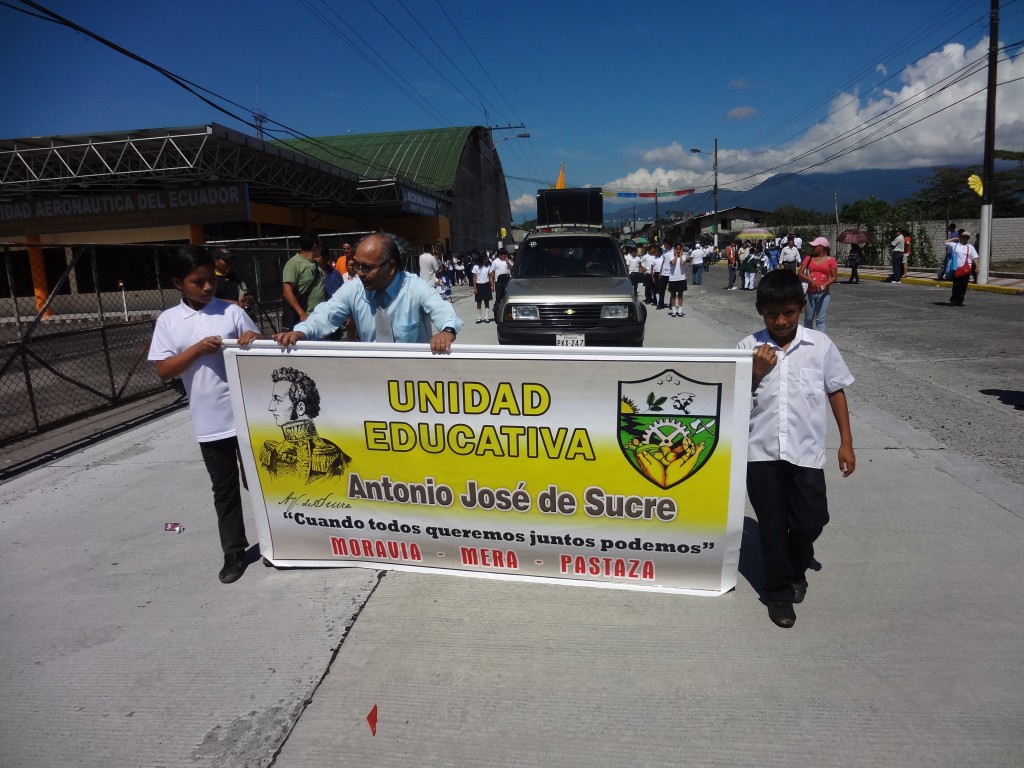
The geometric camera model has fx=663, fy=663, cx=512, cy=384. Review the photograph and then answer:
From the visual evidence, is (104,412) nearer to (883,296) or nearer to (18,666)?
(18,666)

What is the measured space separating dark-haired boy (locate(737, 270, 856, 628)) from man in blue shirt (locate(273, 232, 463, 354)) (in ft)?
5.53

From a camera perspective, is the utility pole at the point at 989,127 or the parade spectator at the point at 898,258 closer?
the utility pole at the point at 989,127

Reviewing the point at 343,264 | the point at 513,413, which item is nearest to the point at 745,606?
the point at 513,413

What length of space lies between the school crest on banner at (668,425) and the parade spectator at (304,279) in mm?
5403

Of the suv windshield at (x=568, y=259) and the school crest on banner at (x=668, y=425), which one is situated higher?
the suv windshield at (x=568, y=259)

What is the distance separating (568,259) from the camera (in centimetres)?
965

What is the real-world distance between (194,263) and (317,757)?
242 cm

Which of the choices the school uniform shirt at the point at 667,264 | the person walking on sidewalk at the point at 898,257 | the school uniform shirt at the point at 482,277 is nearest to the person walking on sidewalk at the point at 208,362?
the school uniform shirt at the point at 482,277

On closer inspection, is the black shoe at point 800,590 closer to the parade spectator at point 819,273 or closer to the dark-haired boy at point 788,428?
the dark-haired boy at point 788,428

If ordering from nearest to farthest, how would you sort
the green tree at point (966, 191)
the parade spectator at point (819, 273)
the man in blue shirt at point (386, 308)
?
the man in blue shirt at point (386, 308), the parade spectator at point (819, 273), the green tree at point (966, 191)

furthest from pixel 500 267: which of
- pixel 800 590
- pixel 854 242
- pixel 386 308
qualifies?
pixel 854 242

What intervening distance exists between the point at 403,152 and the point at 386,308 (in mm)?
49363

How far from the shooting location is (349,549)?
12.0 feet

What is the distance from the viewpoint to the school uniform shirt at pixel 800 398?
115 inches
